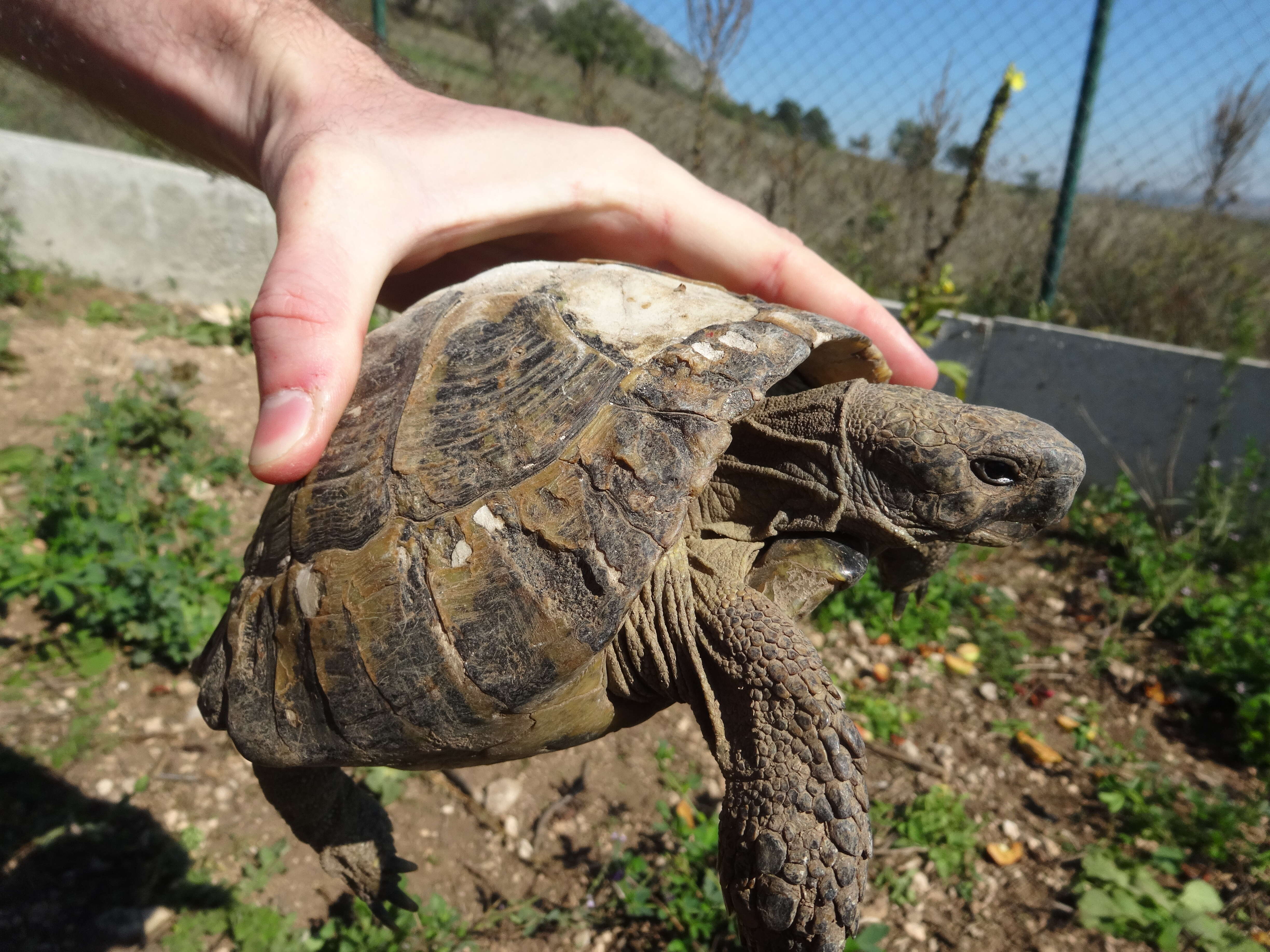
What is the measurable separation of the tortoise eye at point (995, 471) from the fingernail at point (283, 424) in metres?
1.45

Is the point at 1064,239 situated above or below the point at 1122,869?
above

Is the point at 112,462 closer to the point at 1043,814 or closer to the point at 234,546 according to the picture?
the point at 234,546

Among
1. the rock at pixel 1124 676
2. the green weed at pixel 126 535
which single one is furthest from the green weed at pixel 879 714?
the green weed at pixel 126 535

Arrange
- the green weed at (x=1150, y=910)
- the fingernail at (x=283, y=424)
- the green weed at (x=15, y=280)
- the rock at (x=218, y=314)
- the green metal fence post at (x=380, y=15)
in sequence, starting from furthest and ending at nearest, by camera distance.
→ 1. the green metal fence post at (x=380, y=15)
2. the rock at (x=218, y=314)
3. the green weed at (x=15, y=280)
4. the green weed at (x=1150, y=910)
5. the fingernail at (x=283, y=424)

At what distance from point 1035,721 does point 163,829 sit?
363 cm

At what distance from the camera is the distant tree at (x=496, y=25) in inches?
339

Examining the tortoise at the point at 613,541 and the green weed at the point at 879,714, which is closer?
the tortoise at the point at 613,541

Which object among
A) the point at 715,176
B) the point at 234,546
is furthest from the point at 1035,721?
the point at 715,176

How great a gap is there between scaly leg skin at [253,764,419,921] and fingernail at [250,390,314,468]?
828 mm

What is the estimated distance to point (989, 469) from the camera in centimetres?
168

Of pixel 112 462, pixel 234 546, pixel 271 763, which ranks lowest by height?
pixel 234 546

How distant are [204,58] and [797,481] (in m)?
2.06

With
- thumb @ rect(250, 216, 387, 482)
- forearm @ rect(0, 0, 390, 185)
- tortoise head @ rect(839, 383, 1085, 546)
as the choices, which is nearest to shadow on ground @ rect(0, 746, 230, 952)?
thumb @ rect(250, 216, 387, 482)

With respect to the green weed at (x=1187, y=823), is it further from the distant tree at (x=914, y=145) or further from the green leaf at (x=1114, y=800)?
the distant tree at (x=914, y=145)
